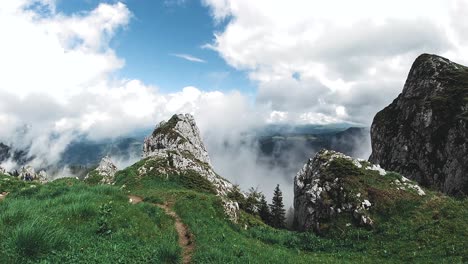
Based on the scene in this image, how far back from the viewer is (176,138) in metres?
95.1

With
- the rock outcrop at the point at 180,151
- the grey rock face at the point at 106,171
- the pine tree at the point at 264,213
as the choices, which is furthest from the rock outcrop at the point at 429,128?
the grey rock face at the point at 106,171

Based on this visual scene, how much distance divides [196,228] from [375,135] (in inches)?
3283

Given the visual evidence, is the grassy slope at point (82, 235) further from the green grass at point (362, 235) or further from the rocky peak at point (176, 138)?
the rocky peak at point (176, 138)

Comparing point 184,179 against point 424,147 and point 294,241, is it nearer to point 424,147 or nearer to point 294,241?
point 294,241

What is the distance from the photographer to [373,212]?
113 feet

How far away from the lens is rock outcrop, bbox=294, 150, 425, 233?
35688mm

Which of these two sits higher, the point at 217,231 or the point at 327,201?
the point at 327,201

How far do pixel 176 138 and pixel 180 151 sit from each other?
14.1m

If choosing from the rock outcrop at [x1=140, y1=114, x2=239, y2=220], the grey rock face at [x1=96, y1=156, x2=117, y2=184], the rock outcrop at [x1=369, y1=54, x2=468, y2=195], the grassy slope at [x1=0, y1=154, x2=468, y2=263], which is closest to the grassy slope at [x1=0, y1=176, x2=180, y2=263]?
the grassy slope at [x1=0, y1=154, x2=468, y2=263]

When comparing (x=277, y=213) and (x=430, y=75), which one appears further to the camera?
(x=277, y=213)

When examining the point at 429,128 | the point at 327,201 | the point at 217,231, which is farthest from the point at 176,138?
the point at 217,231

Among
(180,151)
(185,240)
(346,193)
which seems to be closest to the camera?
(185,240)

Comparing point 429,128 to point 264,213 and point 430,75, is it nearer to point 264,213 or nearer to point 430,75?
point 430,75

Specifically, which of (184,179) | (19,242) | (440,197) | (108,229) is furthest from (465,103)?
(19,242)
